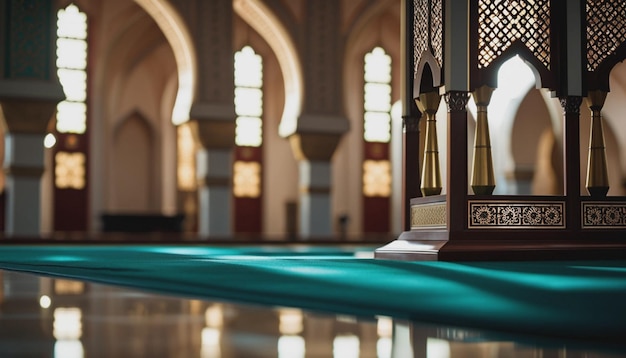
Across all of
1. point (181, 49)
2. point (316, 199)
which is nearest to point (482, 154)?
point (316, 199)

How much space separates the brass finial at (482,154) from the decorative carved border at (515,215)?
172mm

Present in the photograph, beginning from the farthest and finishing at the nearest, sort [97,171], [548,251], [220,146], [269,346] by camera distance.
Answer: [97,171]
[220,146]
[548,251]
[269,346]


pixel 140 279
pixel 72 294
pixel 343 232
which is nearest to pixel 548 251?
pixel 140 279

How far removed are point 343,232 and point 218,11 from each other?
4923 millimetres

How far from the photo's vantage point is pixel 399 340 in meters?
Answer: 1.74

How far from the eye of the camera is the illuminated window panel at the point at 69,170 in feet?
44.7

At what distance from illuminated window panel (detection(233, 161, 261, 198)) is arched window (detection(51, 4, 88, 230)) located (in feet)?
8.06

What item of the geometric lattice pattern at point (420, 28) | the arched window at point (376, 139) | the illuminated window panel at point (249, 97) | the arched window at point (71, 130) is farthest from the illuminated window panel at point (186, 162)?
the geometric lattice pattern at point (420, 28)

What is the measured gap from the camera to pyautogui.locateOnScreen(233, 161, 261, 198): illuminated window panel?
14.8 m

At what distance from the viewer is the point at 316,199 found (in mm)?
11648

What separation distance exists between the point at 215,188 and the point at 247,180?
12.7 ft

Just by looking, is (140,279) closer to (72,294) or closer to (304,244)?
(72,294)

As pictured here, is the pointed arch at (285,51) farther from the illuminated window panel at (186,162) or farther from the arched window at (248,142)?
the illuminated window panel at (186,162)

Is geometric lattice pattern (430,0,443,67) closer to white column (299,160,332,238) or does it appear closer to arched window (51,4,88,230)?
white column (299,160,332,238)
